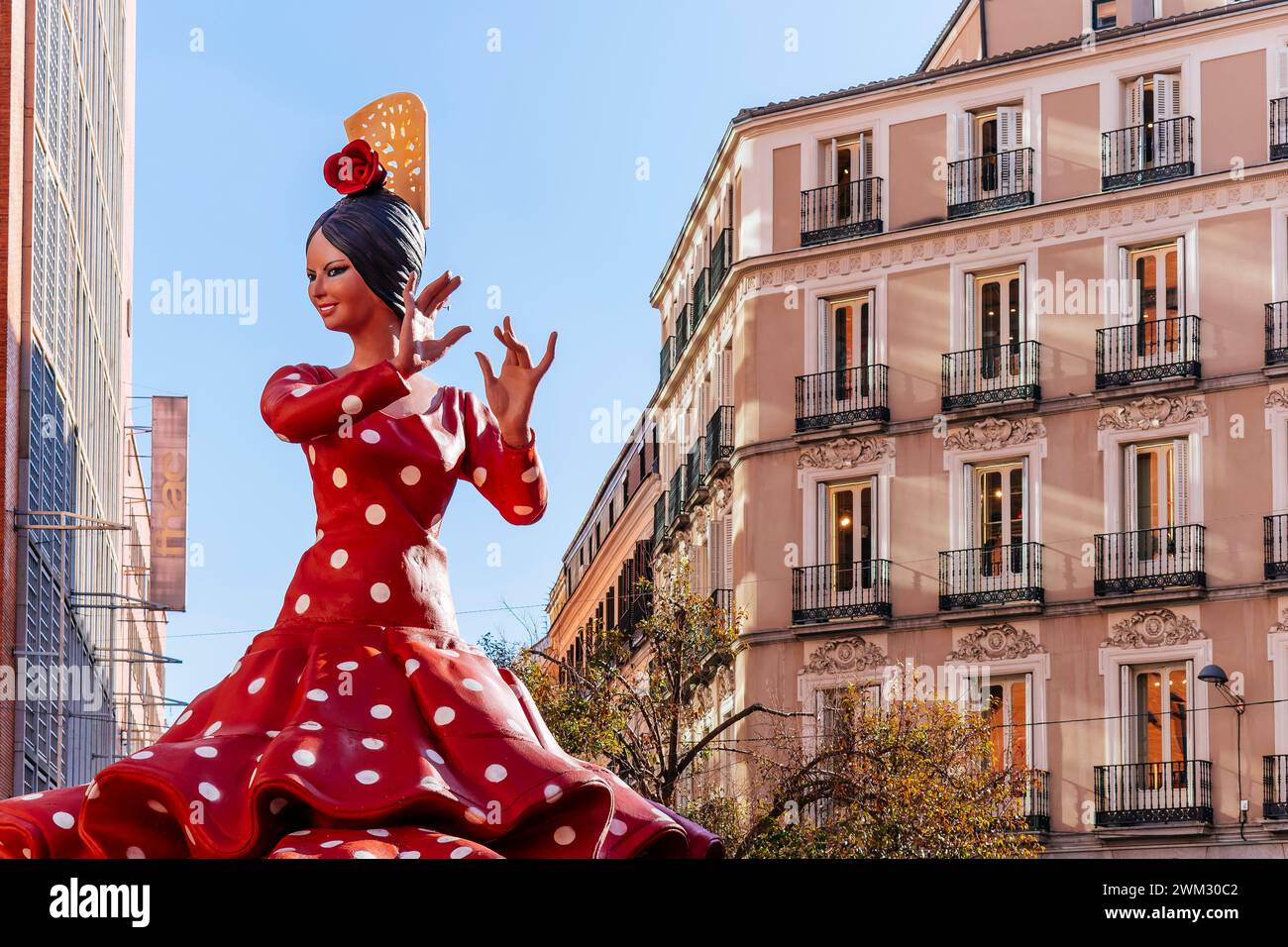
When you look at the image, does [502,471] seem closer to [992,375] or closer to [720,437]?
[992,375]

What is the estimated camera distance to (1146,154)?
41.7 metres

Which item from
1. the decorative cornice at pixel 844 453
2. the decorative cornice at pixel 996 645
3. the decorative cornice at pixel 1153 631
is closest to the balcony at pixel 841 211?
the decorative cornice at pixel 844 453

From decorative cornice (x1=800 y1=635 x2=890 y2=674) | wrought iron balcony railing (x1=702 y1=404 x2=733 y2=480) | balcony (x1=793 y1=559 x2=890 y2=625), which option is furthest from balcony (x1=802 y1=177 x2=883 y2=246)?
decorative cornice (x1=800 y1=635 x2=890 y2=674)

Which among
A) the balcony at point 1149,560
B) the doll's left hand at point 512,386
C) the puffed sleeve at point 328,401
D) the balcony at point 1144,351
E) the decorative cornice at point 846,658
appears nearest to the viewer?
the puffed sleeve at point 328,401

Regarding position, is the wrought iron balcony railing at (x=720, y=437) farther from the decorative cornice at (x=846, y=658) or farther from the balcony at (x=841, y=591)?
the decorative cornice at (x=846, y=658)

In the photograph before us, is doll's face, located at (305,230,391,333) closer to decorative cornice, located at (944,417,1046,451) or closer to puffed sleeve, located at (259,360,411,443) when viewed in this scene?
puffed sleeve, located at (259,360,411,443)

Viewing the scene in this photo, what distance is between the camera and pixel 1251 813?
3681 cm

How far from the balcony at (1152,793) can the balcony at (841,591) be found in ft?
18.5

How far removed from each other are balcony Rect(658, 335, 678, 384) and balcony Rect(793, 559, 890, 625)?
12623 mm

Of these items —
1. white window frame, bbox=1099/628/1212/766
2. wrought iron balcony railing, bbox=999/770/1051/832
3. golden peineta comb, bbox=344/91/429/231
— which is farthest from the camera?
wrought iron balcony railing, bbox=999/770/1051/832

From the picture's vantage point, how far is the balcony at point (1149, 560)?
38.5 m

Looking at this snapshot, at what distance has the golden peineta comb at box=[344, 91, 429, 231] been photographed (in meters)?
10.2
